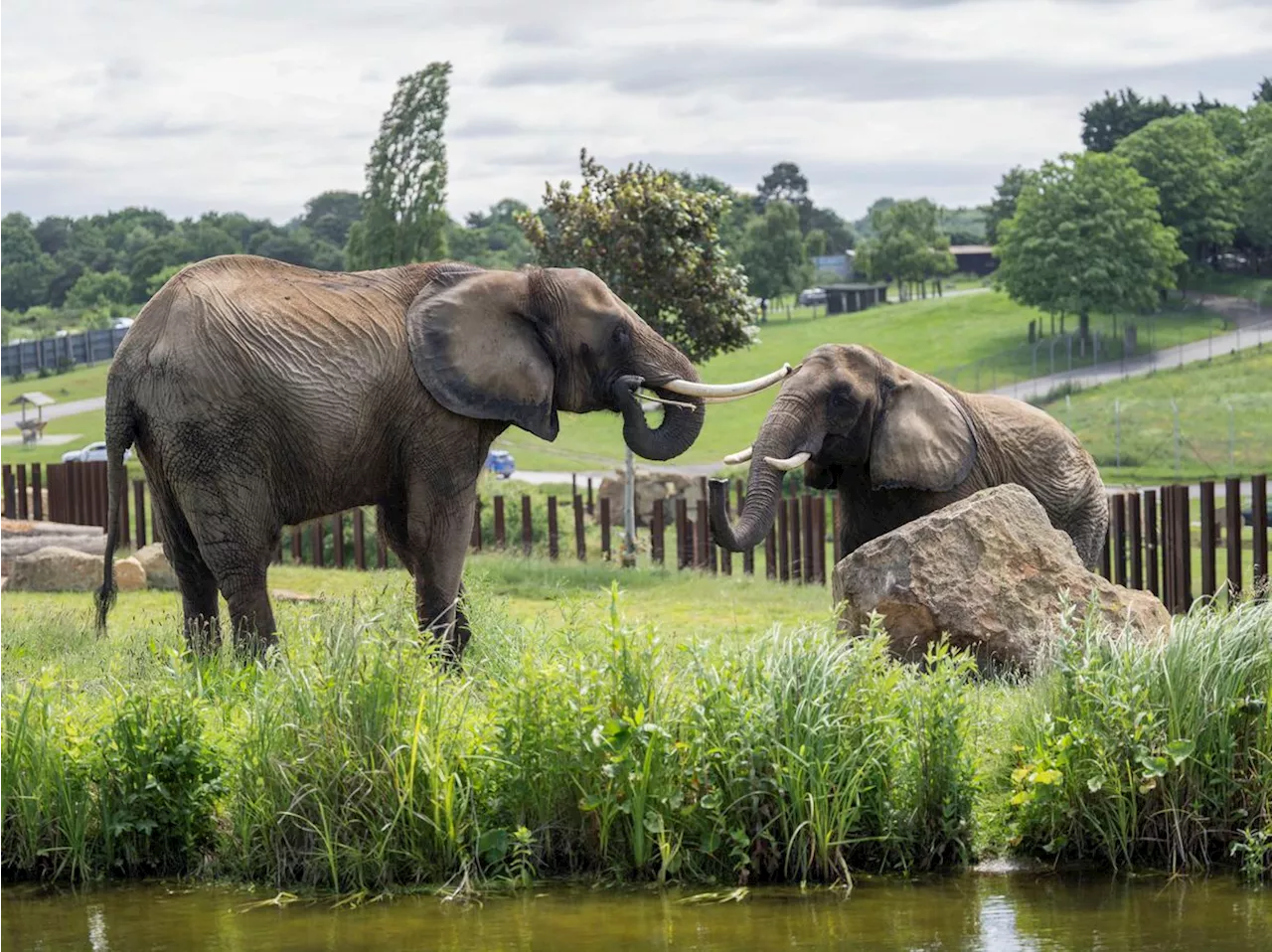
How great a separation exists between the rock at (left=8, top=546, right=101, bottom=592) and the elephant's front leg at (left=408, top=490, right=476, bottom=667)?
8.87 m

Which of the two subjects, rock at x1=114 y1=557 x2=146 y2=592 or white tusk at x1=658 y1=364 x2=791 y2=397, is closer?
white tusk at x1=658 y1=364 x2=791 y2=397

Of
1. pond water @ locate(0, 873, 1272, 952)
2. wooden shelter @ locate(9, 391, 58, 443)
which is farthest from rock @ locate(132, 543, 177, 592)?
wooden shelter @ locate(9, 391, 58, 443)

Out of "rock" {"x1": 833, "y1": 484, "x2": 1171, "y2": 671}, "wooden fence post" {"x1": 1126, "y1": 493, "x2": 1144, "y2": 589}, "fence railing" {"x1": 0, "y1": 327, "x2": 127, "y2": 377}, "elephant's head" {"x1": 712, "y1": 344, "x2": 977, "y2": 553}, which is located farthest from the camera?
"fence railing" {"x1": 0, "y1": 327, "x2": 127, "y2": 377}

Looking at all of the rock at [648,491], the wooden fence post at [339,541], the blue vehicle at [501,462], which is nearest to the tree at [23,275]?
the blue vehicle at [501,462]

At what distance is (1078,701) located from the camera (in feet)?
29.0

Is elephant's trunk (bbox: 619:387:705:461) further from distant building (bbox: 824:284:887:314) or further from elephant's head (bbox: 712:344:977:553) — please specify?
distant building (bbox: 824:284:887:314)

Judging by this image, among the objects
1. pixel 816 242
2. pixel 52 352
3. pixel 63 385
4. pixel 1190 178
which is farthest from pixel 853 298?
pixel 63 385

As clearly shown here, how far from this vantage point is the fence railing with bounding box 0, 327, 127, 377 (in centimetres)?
7762

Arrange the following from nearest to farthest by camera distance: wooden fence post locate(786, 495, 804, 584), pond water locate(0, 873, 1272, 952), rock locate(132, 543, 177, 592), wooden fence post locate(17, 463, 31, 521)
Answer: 1. pond water locate(0, 873, 1272, 952)
2. rock locate(132, 543, 177, 592)
3. wooden fence post locate(786, 495, 804, 584)
4. wooden fence post locate(17, 463, 31, 521)

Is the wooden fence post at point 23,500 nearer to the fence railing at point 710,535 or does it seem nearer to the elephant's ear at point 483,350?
the fence railing at point 710,535

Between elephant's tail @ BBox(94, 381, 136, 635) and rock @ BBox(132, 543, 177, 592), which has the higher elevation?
elephant's tail @ BBox(94, 381, 136, 635)

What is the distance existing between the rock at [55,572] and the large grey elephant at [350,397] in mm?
7729

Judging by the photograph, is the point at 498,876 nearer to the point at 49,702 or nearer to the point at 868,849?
the point at 868,849

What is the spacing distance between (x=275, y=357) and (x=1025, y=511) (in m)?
4.56
